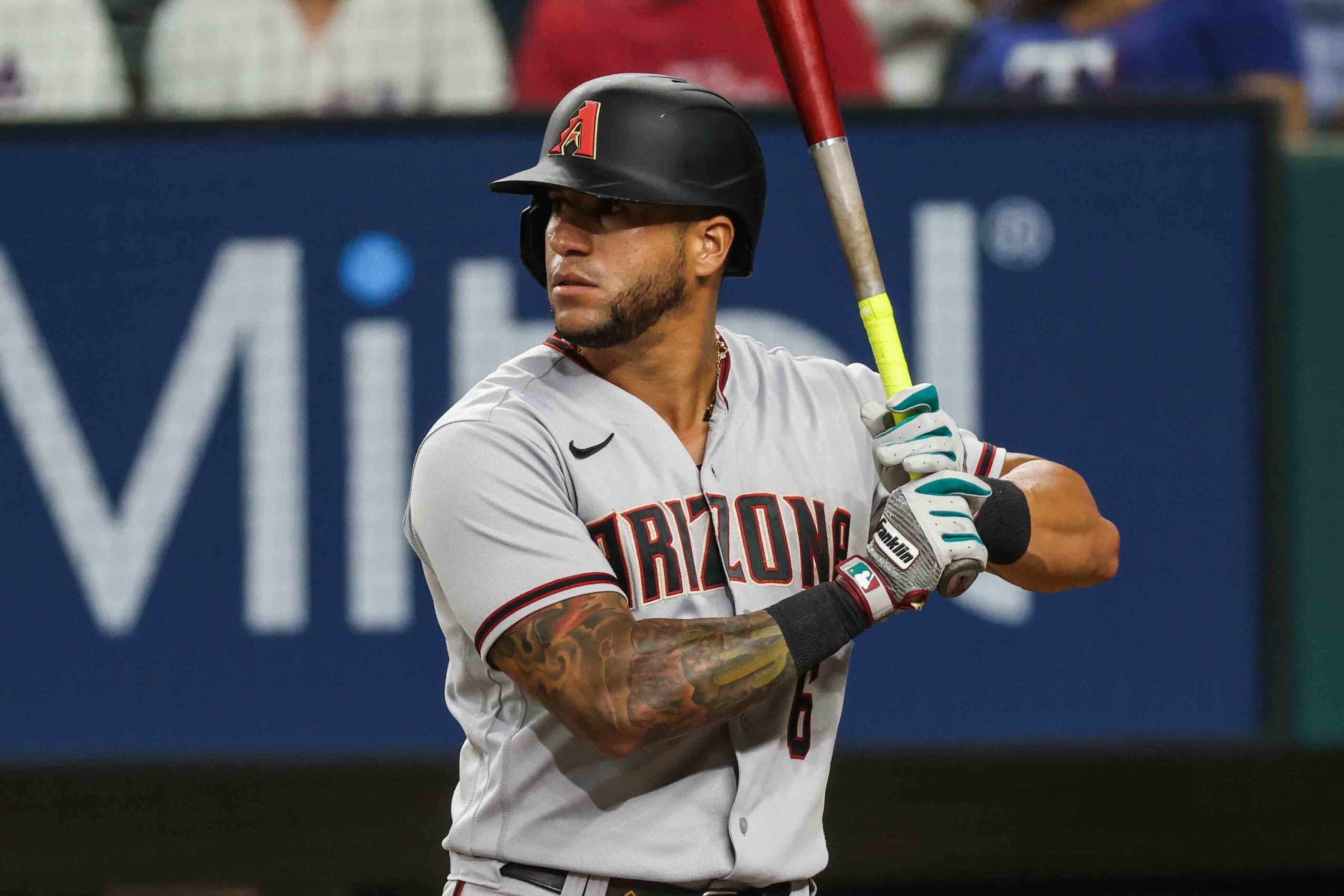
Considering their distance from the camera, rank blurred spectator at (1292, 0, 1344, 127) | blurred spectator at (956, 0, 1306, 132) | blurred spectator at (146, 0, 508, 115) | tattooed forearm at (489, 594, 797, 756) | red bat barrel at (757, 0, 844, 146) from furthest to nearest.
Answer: blurred spectator at (1292, 0, 1344, 127)
blurred spectator at (146, 0, 508, 115)
blurred spectator at (956, 0, 1306, 132)
red bat barrel at (757, 0, 844, 146)
tattooed forearm at (489, 594, 797, 756)

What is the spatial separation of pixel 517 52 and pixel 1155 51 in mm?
1786

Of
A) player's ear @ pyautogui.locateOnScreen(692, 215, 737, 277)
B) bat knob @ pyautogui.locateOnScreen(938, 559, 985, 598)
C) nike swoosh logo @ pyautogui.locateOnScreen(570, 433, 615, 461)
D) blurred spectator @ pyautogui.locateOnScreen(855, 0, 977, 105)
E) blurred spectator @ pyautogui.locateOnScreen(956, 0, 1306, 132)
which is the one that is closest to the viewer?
bat knob @ pyautogui.locateOnScreen(938, 559, 985, 598)

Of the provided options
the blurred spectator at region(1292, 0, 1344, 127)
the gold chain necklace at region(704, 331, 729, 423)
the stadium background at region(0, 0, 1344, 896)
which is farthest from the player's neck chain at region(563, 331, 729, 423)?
the blurred spectator at region(1292, 0, 1344, 127)

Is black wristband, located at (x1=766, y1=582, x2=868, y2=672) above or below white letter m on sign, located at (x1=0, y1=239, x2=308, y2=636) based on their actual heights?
above

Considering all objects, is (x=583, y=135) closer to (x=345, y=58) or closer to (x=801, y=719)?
(x=801, y=719)

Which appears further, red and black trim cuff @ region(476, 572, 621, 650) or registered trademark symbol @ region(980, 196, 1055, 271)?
registered trademark symbol @ region(980, 196, 1055, 271)

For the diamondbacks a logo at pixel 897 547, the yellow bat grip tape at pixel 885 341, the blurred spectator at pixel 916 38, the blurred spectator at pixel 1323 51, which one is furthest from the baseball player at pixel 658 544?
the blurred spectator at pixel 1323 51

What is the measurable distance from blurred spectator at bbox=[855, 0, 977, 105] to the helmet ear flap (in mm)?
3043

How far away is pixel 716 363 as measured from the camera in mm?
2887

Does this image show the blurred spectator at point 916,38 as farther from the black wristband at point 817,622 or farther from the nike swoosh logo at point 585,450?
the black wristband at point 817,622

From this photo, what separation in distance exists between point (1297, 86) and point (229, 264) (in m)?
2.82

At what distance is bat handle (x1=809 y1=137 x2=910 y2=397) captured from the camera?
9.37 feet

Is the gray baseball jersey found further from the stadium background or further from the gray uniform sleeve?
the stadium background

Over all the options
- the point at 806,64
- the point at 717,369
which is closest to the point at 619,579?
the point at 717,369
